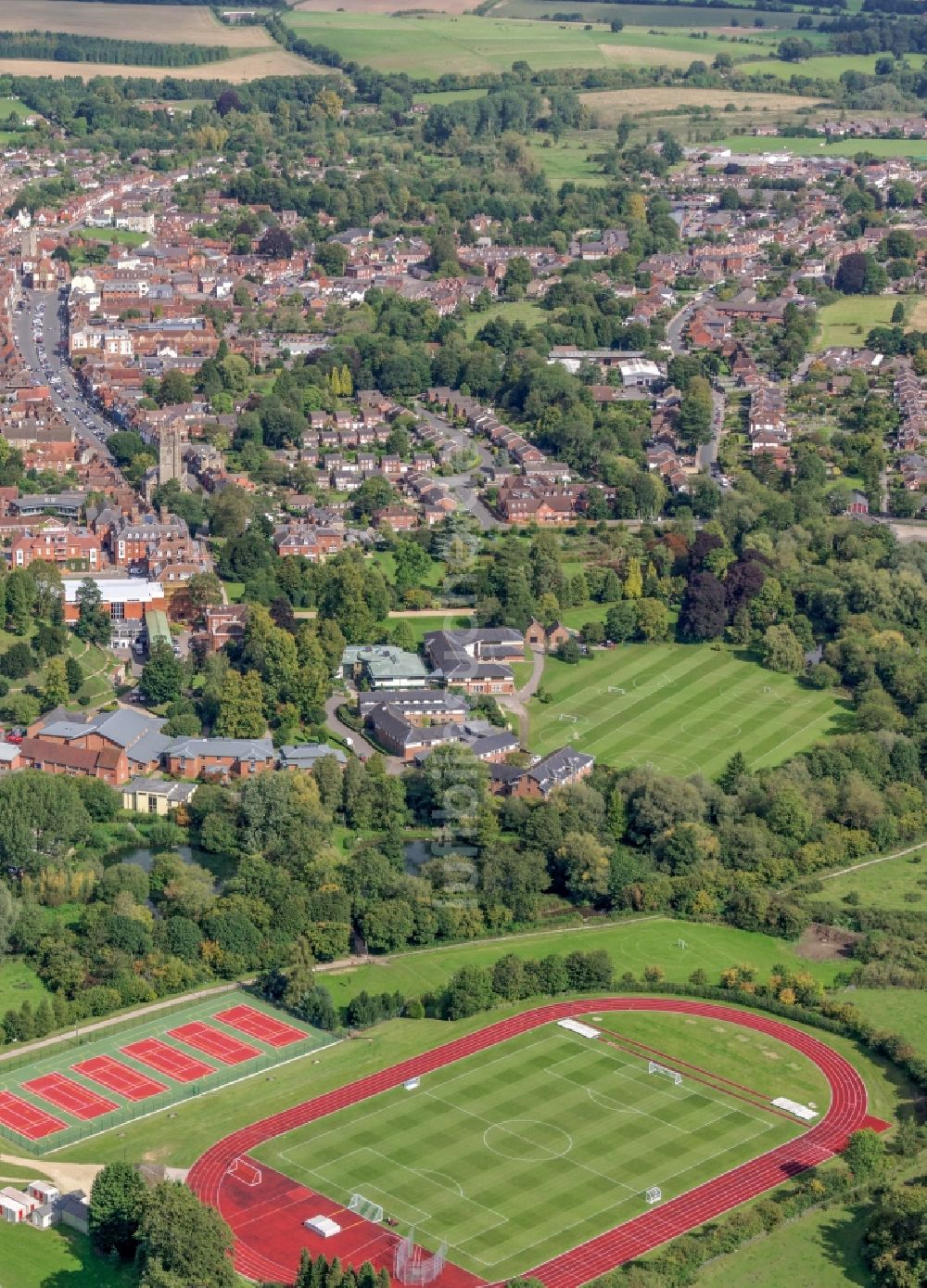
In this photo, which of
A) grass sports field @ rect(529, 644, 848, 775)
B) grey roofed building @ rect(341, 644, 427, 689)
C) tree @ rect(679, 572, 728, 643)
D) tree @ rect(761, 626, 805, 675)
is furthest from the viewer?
tree @ rect(679, 572, 728, 643)

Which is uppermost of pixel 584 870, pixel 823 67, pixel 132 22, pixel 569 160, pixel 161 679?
pixel 132 22

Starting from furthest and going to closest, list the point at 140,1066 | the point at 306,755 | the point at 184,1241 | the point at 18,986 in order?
1. the point at 306,755
2. the point at 18,986
3. the point at 140,1066
4. the point at 184,1241

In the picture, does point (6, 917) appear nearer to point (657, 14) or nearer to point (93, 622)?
point (93, 622)

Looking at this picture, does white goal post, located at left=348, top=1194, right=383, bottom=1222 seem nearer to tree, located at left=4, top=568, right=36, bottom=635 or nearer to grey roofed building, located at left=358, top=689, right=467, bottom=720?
grey roofed building, located at left=358, top=689, right=467, bottom=720

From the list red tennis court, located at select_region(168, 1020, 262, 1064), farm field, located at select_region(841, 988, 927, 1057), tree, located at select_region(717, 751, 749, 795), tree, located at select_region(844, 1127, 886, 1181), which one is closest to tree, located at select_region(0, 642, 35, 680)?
tree, located at select_region(717, 751, 749, 795)

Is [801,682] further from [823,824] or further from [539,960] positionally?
[539,960]

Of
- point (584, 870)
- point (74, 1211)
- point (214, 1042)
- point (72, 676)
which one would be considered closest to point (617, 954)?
point (584, 870)
